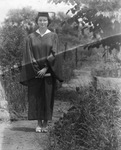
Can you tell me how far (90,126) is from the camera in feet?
Answer: 14.9

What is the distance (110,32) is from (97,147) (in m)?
4.08

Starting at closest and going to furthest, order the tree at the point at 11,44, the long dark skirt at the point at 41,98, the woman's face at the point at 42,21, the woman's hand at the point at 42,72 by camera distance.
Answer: the woman's face at the point at 42,21
the woman's hand at the point at 42,72
the long dark skirt at the point at 41,98
the tree at the point at 11,44

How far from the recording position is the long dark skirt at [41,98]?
5.88 meters

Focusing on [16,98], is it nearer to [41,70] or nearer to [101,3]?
[41,70]

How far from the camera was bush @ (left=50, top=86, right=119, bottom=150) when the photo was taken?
4074 mm

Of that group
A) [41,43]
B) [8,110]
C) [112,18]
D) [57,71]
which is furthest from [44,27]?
[112,18]

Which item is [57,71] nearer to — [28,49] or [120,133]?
[28,49]

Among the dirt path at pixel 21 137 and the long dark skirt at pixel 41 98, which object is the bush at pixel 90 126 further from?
the long dark skirt at pixel 41 98

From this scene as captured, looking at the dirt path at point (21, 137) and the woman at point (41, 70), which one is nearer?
the dirt path at point (21, 137)

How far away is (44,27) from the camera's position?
570cm

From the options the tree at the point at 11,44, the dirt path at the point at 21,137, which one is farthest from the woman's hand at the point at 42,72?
→ the tree at the point at 11,44

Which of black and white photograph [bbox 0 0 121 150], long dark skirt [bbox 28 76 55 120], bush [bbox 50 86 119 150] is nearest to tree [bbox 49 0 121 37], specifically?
black and white photograph [bbox 0 0 121 150]

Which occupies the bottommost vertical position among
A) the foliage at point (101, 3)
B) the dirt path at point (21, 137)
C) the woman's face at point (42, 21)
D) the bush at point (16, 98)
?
the dirt path at point (21, 137)

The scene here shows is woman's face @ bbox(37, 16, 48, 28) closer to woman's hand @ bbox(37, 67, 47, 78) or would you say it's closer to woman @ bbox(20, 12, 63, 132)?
woman @ bbox(20, 12, 63, 132)
